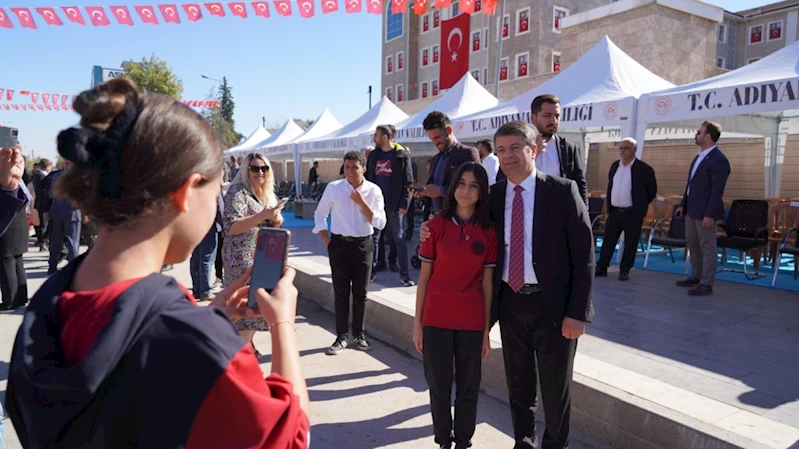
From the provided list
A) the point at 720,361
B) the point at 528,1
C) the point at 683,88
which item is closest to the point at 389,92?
the point at 528,1

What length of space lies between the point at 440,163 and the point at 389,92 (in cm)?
4245

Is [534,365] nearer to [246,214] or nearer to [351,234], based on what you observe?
[351,234]

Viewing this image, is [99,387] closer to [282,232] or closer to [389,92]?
[282,232]

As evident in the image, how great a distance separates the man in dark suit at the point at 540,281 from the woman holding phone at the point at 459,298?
0.12m

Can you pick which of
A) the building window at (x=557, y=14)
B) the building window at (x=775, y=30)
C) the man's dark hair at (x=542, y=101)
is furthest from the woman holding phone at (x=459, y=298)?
the building window at (x=775, y=30)

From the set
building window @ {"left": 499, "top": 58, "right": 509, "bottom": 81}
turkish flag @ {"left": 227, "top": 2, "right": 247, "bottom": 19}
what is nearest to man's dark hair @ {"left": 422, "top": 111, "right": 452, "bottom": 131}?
turkish flag @ {"left": 227, "top": 2, "right": 247, "bottom": 19}

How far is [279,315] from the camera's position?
121 cm

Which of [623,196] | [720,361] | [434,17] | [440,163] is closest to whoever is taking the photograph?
[720,361]

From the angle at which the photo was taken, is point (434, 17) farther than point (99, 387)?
Yes

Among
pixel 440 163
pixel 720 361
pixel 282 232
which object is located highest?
pixel 440 163

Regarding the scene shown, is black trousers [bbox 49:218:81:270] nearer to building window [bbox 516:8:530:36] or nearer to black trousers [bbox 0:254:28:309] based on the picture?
black trousers [bbox 0:254:28:309]

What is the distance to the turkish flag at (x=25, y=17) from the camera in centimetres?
1077

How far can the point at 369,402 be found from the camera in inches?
154

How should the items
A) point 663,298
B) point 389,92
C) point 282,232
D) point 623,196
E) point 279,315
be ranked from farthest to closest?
point 389,92 < point 623,196 < point 663,298 < point 282,232 < point 279,315
